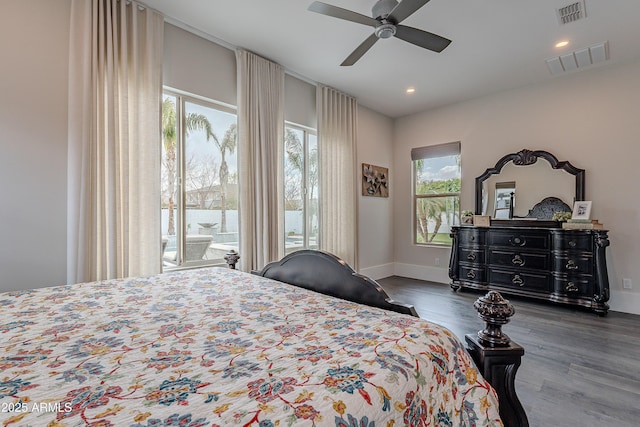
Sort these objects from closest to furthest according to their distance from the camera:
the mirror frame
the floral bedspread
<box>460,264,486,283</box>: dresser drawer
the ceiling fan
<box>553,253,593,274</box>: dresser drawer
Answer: the floral bedspread
the ceiling fan
<box>553,253,593,274</box>: dresser drawer
the mirror frame
<box>460,264,486,283</box>: dresser drawer

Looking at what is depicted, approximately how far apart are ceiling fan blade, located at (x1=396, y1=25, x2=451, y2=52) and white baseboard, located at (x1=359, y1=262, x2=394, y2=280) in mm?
3335

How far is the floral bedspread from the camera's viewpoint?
64 cm

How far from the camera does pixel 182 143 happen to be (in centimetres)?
307

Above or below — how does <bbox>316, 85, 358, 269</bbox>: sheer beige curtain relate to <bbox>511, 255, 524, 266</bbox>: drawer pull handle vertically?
above

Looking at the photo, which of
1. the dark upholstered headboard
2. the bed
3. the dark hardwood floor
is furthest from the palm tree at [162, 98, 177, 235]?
the dark hardwood floor

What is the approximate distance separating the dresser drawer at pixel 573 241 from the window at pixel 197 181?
3.70 m

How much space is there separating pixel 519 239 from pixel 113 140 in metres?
4.52

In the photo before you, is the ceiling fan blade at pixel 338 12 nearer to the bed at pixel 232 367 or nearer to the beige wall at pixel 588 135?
the bed at pixel 232 367

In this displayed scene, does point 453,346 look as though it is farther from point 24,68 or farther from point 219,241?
point 24,68

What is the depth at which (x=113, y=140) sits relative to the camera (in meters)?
2.44

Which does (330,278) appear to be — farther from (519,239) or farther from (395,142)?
(395,142)

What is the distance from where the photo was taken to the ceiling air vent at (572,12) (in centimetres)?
257

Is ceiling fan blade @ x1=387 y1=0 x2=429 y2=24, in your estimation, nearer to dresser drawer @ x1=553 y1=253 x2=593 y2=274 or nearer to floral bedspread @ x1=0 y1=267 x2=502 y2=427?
floral bedspread @ x1=0 y1=267 x2=502 y2=427

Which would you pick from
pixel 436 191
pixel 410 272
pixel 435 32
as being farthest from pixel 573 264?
pixel 435 32
